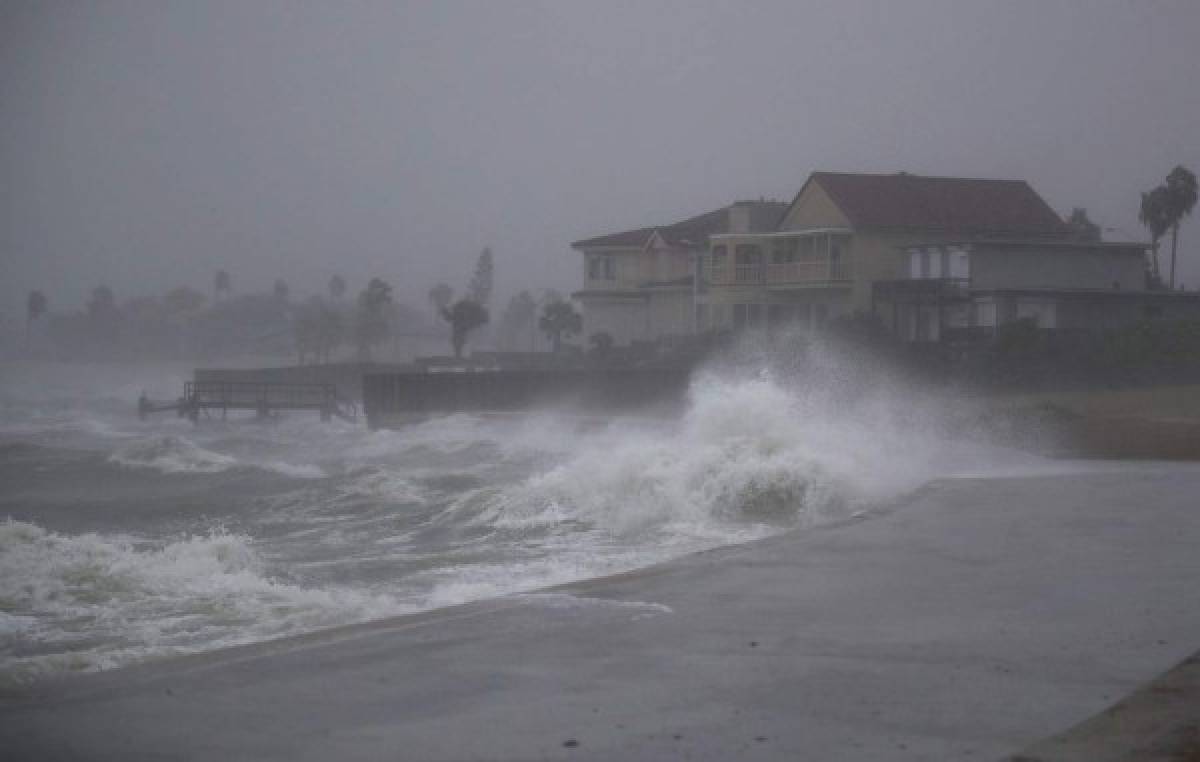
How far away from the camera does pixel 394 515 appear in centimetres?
2072

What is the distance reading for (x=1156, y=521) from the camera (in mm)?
13344

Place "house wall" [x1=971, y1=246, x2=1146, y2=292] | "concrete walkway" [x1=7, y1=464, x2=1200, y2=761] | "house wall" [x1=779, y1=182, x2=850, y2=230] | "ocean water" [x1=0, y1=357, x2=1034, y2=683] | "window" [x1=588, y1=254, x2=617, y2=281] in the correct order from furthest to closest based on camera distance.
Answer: "window" [x1=588, y1=254, x2=617, y2=281] → "house wall" [x1=779, y1=182, x2=850, y2=230] → "house wall" [x1=971, y1=246, x2=1146, y2=292] → "ocean water" [x1=0, y1=357, x2=1034, y2=683] → "concrete walkway" [x1=7, y1=464, x2=1200, y2=761]

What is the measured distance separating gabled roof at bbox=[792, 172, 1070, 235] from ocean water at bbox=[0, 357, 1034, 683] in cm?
1400

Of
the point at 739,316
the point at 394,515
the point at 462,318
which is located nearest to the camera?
the point at 394,515

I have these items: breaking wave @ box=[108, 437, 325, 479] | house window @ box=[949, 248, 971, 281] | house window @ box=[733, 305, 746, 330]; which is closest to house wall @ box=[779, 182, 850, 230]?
house window @ box=[733, 305, 746, 330]

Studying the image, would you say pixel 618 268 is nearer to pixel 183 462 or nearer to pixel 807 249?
pixel 807 249

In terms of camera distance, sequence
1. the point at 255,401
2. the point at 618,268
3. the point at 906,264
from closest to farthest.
A: 1. the point at 906,264
2. the point at 255,401
3. the point at 618,268

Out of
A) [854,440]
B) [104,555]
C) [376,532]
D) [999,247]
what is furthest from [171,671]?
[999,247]

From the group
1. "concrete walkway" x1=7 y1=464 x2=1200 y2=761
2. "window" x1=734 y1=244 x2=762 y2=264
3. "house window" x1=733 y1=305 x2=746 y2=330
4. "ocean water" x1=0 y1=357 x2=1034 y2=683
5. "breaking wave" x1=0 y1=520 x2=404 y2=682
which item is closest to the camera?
"concrete walkway" x1=7 y1=464 x2=1200 y2=761

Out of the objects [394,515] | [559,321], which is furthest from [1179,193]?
[394,515]

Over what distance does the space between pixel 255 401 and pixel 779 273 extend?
25.2 metres

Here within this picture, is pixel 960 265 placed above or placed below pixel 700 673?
above

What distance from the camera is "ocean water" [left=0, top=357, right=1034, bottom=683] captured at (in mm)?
11281

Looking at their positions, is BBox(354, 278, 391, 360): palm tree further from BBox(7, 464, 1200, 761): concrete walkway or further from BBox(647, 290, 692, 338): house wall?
BBox(7, 464, 1200, 761): concrete walkway
